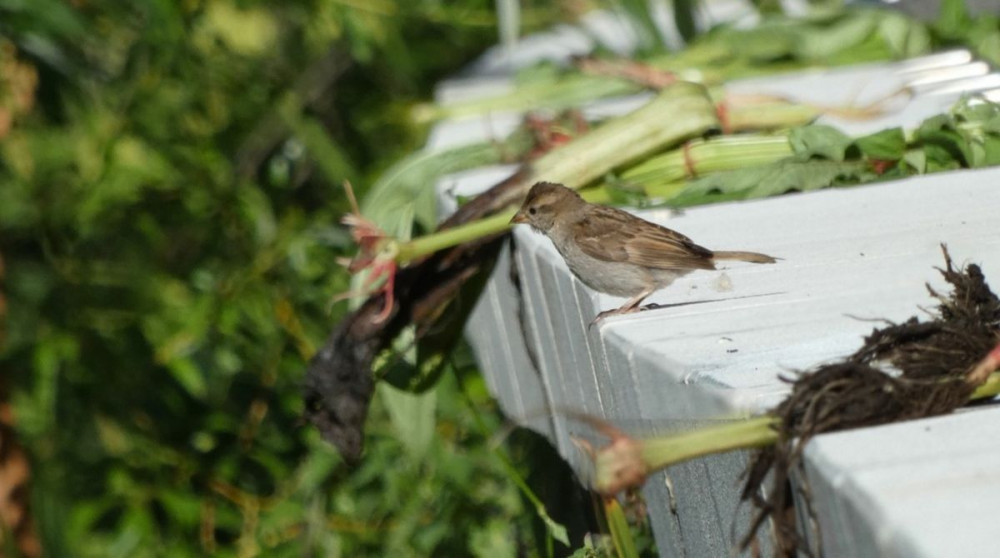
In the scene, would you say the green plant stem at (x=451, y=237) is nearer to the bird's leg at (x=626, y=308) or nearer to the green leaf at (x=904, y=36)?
the bird's leg at (x=626, y=308)

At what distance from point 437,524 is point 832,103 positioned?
1.64 metres

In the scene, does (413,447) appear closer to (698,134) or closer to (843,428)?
(698,134)

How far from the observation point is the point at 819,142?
3.24 metres

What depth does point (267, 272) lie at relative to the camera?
4.62m

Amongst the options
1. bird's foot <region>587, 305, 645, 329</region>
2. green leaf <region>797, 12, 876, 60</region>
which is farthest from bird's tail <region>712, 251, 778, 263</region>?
green leaf <region>797, 12, 876, 60</region>

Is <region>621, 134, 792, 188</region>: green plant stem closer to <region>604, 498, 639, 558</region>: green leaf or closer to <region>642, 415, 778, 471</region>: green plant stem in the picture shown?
<region>604, 498, 639, 558</region>: green leaf

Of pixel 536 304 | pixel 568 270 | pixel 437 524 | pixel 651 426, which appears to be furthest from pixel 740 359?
pixel 437 524

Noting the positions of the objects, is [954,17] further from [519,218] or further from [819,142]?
[519,218]

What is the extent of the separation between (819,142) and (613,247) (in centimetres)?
59

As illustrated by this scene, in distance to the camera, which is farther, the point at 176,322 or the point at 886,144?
the point at 176,322

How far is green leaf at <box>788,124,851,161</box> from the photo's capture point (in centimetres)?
321

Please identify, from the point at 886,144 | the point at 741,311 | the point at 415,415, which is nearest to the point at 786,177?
the point at 886,144

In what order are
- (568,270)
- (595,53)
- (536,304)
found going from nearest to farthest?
(568,270)
(536,304)
(595,53)

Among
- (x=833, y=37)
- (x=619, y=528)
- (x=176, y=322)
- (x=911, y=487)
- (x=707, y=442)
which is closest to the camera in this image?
(x=911, y=487)
